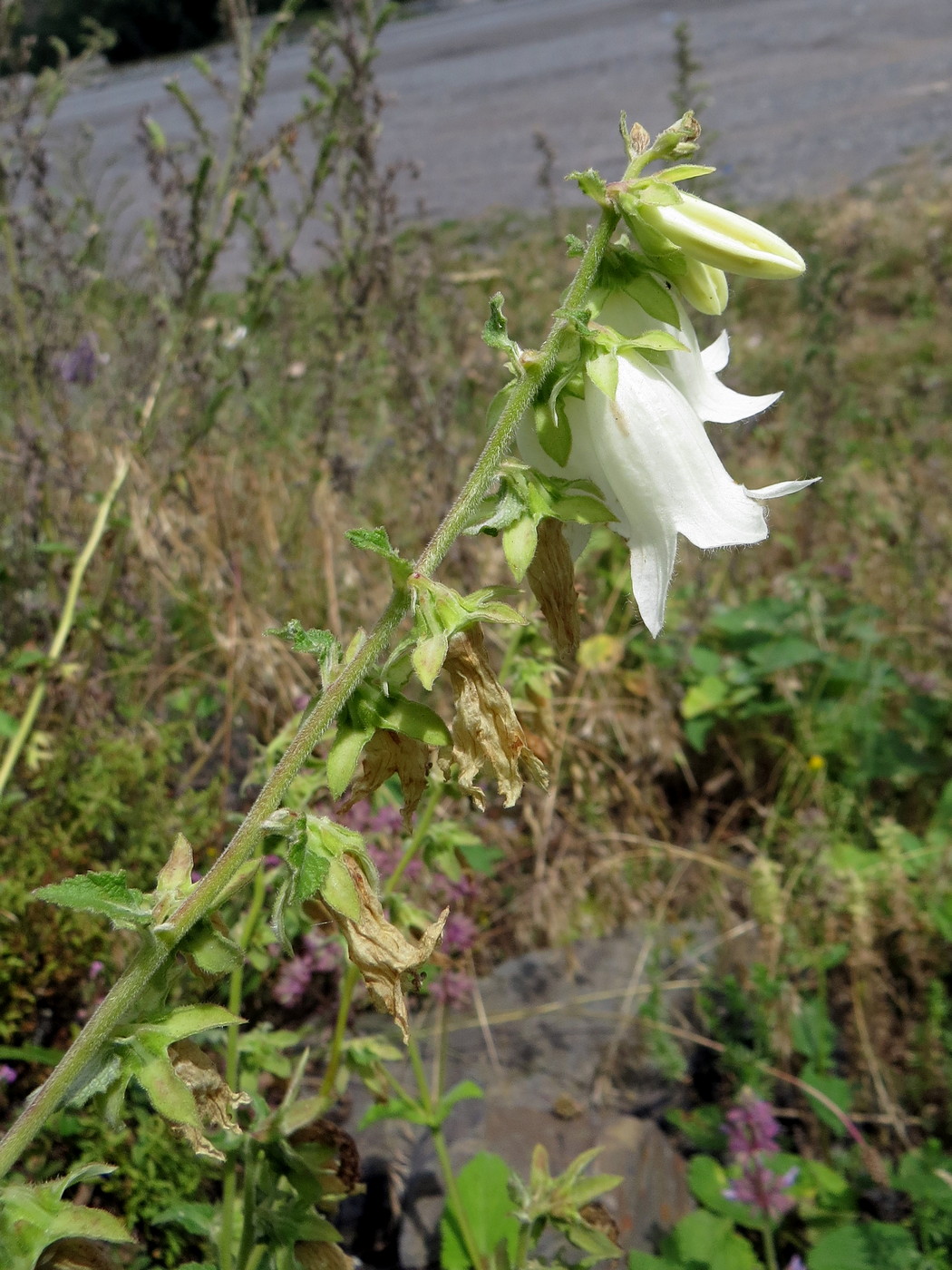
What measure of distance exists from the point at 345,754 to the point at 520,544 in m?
0.23

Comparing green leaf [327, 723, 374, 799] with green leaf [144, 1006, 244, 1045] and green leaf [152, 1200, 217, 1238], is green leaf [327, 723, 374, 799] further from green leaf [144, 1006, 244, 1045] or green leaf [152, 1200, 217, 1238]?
green leaf [152, 1200, 217, 1238]

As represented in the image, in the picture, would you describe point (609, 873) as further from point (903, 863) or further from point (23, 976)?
point (23, 976)

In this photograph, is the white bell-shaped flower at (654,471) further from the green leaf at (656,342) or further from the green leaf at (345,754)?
the green leaf at (345,754)

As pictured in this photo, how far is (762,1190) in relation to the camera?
1703 millimetres

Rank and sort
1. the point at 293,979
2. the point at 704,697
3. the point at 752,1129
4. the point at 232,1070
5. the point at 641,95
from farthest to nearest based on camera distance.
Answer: the point at 641,95 < the point at 704,697 < the point at 293,979 < the point at 752,1129 < the point at 232,1070

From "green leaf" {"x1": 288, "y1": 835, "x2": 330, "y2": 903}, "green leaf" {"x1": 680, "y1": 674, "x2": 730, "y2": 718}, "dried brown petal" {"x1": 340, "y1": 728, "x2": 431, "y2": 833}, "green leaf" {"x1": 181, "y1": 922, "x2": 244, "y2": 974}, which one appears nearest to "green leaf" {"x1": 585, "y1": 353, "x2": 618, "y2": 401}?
"dried brown petal" {"x1": 340, "y1": 728, "x2": 431, "y2": 833}

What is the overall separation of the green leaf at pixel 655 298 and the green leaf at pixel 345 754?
1.47ft

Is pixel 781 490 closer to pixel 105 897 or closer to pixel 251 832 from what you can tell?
pixel 251 832

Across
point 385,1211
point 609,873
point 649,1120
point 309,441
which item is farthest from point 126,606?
point 649,1120

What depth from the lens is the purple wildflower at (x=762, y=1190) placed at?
1.70 m

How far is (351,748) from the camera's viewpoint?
0.90 metres

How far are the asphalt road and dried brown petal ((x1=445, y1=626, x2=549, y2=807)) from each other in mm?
5781

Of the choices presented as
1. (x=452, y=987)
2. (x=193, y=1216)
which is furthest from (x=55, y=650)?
(x=193, y=1216)

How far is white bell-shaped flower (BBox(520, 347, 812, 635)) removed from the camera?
0.93 m
